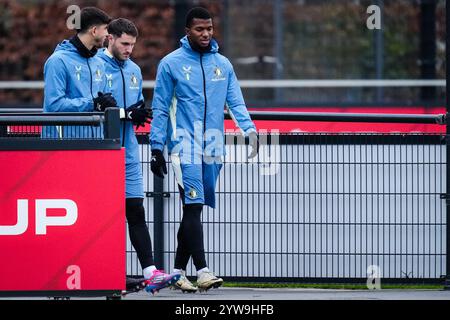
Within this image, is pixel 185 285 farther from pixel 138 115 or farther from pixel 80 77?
pixel 80 77

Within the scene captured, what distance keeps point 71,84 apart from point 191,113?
78 cm

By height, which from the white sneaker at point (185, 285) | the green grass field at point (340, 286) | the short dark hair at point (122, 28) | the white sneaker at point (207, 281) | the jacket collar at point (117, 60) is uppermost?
the short dark hair at point (122, 28)

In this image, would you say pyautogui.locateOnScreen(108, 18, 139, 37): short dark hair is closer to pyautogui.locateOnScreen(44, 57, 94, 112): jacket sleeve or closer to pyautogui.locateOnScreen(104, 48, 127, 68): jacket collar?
pyautogui.locateOnScreen(104, 48, 127, 68): jacket collar

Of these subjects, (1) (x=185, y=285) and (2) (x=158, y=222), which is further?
(2) (x=158, y=222)

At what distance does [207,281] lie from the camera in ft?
26.8

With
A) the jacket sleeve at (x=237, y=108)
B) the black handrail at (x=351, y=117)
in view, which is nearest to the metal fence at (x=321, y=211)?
the black handrail at (x=351, y=117)

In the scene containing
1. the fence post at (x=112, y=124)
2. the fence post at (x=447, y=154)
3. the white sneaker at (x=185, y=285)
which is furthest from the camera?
the fence post at (x=447, y=154)

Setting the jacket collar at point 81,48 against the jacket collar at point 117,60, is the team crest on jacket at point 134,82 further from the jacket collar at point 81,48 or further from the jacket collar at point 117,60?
the jacket collar at point 81,48

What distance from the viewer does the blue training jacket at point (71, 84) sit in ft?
25.4

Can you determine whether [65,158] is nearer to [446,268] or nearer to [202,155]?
[202,155]

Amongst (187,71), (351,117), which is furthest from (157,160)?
(351,117)

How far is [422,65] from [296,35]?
70.0 inches

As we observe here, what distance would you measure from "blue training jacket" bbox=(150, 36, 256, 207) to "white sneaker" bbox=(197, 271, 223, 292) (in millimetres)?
476

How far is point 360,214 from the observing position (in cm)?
916
